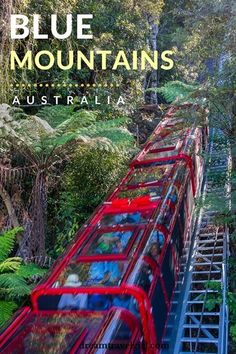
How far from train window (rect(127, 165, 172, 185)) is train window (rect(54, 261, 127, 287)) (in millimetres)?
2615

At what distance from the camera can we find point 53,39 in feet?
32.6

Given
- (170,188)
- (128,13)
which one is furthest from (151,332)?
(128,13)

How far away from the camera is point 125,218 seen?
205 inches

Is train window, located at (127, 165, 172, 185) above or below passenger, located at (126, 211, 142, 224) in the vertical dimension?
above

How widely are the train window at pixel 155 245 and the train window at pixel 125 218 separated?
0.28 meters

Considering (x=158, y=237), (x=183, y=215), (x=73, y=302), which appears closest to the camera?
(x=73, y=302)

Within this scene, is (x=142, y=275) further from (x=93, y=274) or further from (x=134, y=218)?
(x=134, y=218)

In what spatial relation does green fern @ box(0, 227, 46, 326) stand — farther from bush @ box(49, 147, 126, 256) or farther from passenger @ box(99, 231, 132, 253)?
bush @ box(49, 147, 126, 256)

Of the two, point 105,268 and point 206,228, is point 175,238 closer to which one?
point 105,268

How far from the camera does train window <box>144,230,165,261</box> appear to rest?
170 inches

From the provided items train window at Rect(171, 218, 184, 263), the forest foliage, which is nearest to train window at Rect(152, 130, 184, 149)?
the forest foliage

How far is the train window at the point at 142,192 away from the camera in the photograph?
231 inches

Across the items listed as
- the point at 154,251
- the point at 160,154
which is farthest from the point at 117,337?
the point at 160,154

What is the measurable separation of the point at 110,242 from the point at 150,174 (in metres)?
2.56
